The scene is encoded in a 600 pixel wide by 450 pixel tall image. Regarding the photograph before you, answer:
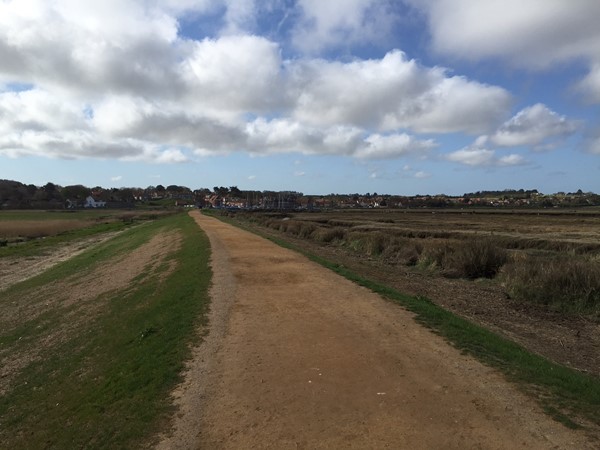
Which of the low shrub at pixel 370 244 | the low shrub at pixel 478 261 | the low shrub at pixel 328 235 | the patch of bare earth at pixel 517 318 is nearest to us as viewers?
the patch of bare earth at pixel 517 318

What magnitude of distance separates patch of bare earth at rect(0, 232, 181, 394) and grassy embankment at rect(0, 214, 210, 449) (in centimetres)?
6

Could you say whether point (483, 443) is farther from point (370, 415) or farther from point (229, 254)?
point (229, 254)

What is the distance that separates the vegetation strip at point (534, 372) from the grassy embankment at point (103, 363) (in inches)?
172

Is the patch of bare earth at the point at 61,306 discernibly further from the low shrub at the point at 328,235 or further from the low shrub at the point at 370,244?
the low shrub at the point at 328,235

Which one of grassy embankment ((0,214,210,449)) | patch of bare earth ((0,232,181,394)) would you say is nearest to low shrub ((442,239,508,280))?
grassy embankment ((0,214,210,449))

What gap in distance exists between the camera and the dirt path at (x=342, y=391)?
471cm

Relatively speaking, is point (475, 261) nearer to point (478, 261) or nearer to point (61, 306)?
point (478, 261)

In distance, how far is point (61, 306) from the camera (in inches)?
A: 626

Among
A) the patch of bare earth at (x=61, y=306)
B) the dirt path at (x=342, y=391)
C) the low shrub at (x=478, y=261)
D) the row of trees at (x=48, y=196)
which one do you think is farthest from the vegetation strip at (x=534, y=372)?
the row of trees at (x=48, y=196)

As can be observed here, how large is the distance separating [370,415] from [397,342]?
2.73 meters

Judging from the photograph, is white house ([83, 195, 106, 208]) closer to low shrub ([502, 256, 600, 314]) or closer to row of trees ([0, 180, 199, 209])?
row of trees ([0, 180, 199, 209])

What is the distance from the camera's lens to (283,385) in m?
6.01

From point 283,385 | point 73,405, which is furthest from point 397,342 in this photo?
point 73,405

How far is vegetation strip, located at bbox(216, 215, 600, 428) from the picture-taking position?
5258 millimetres
